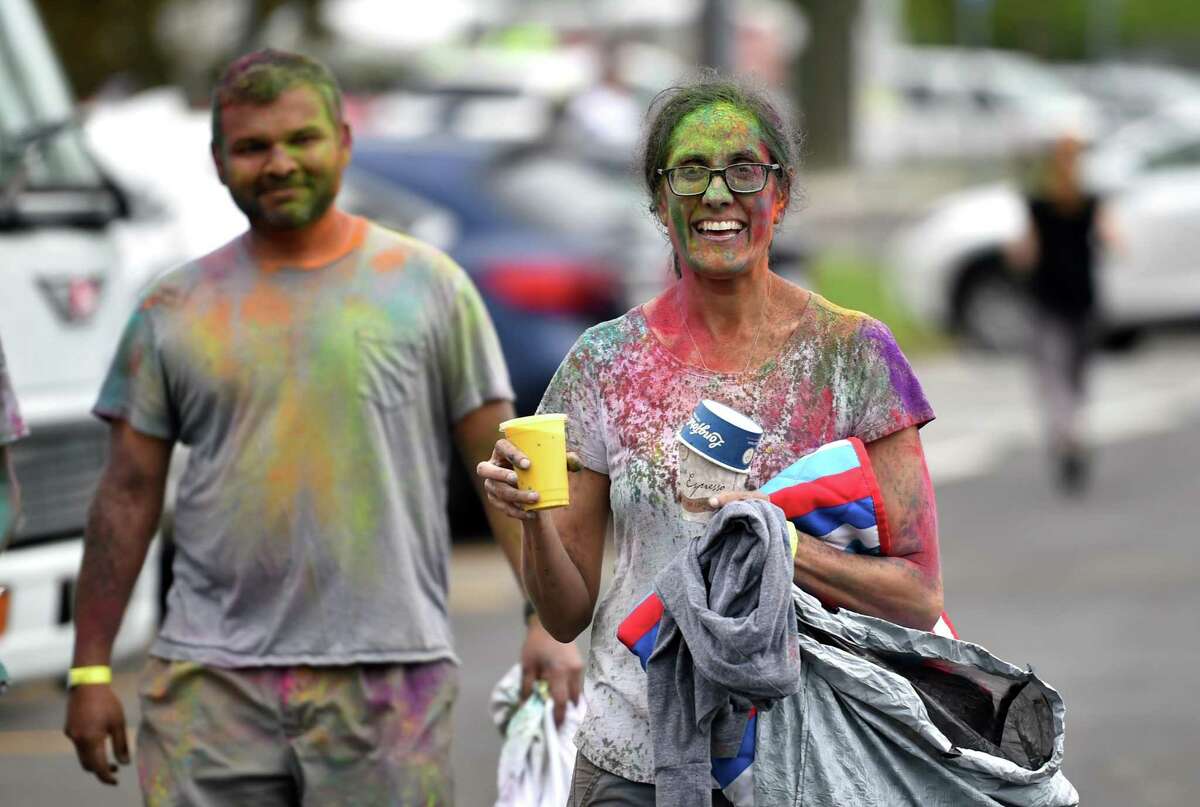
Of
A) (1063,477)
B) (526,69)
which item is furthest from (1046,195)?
(526,69)

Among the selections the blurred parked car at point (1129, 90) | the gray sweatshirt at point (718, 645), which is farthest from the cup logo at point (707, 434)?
the blurred parked car at point (1129, 90)

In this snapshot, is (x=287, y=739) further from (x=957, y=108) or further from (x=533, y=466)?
Result: (x=957, y=108)

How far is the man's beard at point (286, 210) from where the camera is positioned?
421 cm

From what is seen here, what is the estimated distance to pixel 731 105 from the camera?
3432mm

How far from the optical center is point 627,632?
328cm

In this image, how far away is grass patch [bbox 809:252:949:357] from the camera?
18.7 m

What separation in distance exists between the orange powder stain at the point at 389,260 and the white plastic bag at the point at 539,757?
86 cm

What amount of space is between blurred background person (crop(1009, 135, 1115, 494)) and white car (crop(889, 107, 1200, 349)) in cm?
464

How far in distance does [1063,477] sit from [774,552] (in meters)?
9.49

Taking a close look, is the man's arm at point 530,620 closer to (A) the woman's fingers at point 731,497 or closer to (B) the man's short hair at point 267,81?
(B) the man's short hair at point 267,81

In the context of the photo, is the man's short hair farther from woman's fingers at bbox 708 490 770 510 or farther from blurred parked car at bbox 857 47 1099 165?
blurred parked car at bbox 857 47 1099 165

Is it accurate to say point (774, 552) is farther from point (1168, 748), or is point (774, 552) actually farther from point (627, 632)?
point (1168, 748)

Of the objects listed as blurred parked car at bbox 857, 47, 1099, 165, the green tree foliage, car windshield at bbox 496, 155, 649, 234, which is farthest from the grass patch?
blurred parked car at bbox 857, 47, 1099, 165

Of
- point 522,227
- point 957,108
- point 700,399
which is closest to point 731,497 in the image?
point 700,399
